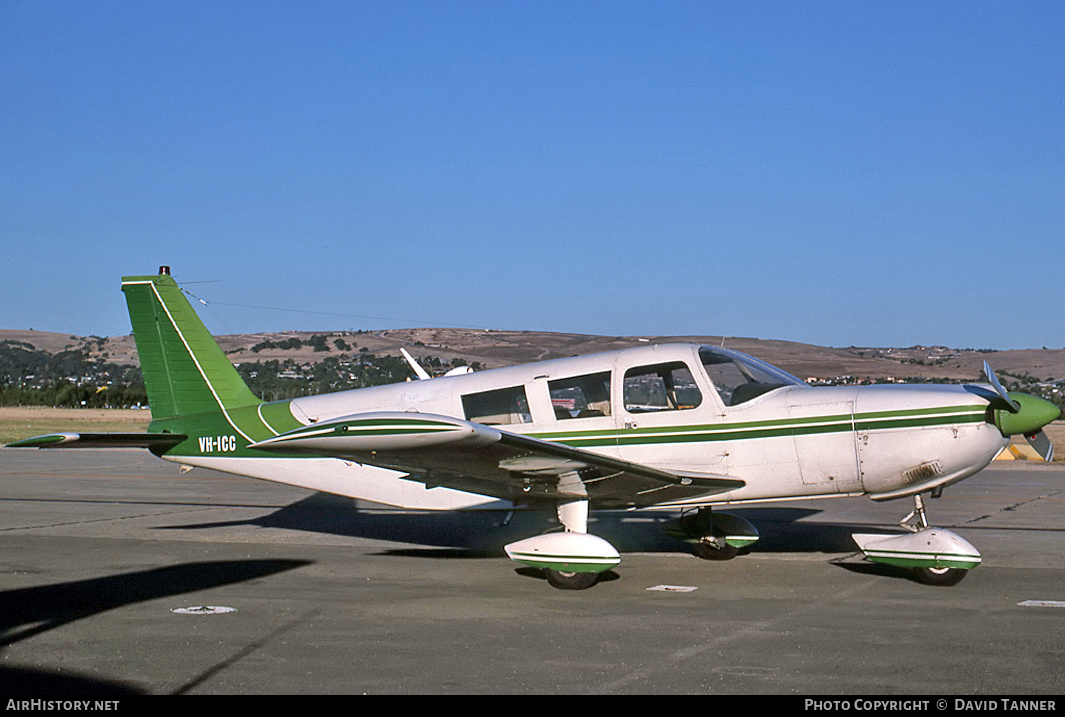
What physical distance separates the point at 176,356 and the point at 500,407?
4334 millimetres

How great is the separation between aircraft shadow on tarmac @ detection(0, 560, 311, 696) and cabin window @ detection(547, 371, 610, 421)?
120 inches

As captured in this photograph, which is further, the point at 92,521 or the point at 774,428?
the point at 92,521

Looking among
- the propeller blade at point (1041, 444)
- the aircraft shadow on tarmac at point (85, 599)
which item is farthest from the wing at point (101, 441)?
the propeller blade at point (1041, 444)

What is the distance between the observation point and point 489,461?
28.5ft

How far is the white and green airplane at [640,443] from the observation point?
8.51 metres

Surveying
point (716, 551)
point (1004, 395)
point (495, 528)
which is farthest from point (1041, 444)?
point (495, 528)

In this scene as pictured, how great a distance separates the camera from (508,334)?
153 ft

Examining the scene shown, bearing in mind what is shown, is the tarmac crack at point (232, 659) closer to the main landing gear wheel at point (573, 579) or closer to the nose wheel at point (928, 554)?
the main landing gear wheel at point (573, 579)

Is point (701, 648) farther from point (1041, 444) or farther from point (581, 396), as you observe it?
point (1041, 444)

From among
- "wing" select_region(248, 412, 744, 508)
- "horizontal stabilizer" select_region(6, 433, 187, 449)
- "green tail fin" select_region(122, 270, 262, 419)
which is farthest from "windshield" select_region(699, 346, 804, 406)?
"horizontal stabilizer" select_region(6, 433, 187, 449)

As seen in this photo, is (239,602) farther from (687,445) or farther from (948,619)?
(948,619)

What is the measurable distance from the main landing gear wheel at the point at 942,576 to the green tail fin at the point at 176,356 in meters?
7.48
